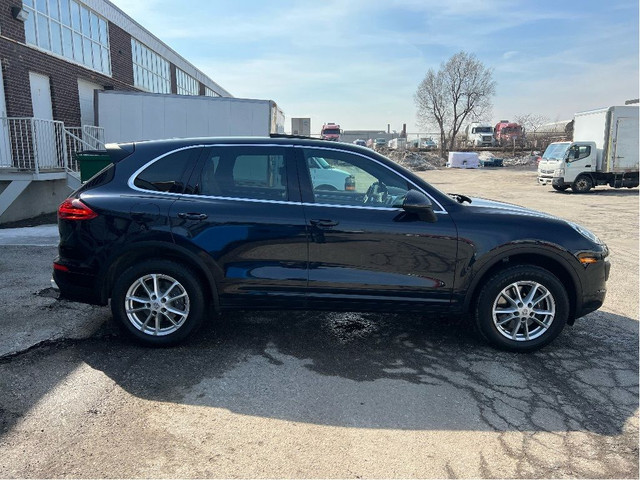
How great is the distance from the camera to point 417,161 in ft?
145

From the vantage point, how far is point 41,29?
12.9m

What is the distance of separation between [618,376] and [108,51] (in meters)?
18.8

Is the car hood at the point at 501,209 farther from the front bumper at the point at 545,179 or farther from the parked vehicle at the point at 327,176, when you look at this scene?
the front bumper at the point at 545,179

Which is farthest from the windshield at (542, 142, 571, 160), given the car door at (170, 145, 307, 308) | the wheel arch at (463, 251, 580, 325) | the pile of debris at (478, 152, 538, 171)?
the pile of debris at (478, 152, 538, 171)

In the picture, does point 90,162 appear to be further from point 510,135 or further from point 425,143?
point 425,143

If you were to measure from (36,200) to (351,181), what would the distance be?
10.7 meters

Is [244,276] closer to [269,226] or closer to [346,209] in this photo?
[269,226]

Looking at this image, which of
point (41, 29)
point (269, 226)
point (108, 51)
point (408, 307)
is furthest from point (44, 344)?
point (108, 51)

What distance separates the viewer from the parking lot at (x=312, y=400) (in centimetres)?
258

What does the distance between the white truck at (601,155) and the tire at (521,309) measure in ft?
64.2

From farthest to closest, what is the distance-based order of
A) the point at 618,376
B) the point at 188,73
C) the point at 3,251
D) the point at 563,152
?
the point at 188,73
the point at 563,152
the point at 3,251
the point at 618,376

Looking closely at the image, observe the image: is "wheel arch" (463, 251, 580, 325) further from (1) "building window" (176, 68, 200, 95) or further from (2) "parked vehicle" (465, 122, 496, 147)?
(2) "parked vehicle" (465, 122, 496, 147)

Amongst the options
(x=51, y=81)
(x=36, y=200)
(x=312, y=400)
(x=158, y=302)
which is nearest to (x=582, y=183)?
(x=51, y=81)

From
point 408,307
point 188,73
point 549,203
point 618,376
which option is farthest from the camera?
point 188,73
